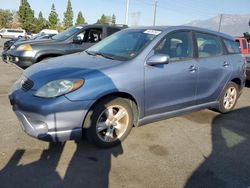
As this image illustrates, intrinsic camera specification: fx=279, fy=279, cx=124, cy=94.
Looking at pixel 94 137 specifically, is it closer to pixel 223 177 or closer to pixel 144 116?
pixel 144 116

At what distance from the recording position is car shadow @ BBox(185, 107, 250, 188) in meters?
3.09

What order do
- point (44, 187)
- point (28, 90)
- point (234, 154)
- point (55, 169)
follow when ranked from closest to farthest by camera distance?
point (44, 187), point (55, 169), point (28, 90), point (234, 154)

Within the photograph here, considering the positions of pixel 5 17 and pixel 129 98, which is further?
pixel 5 17

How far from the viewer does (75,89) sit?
3.31 m

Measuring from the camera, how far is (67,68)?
12.0ft

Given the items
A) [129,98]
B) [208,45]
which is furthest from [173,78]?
[208,45]

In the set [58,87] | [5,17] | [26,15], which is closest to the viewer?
[58,87]

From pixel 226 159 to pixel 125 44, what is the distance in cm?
222

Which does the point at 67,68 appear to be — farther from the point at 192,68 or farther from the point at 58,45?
the point at 58,45

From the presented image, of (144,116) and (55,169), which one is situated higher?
(144,116)

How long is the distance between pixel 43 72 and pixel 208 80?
9.01 feet

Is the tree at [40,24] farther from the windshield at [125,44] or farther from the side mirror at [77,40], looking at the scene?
the windshield at [125,44]

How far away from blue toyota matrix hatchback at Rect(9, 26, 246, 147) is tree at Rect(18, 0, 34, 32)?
59878 millimetres

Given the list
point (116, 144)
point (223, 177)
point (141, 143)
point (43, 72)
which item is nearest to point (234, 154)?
point (223, 177)
